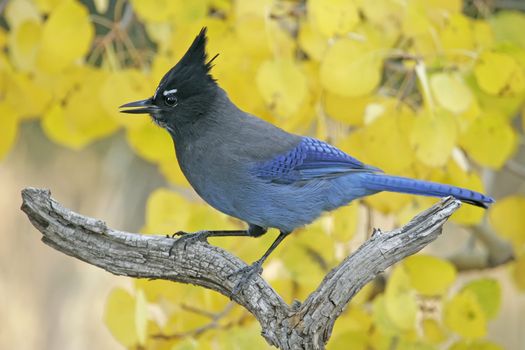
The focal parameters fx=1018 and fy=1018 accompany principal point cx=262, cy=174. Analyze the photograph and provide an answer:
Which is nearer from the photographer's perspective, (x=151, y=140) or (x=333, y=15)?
(x=333, y=15)

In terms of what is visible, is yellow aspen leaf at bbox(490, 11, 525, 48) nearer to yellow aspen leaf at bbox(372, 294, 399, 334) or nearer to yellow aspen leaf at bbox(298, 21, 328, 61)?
yellow aspen leaf at bbox(298, 21, 328, 61)

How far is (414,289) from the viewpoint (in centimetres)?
245

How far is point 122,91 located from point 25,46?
29 cm

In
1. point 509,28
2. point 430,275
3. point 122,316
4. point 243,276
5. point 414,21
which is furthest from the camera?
point 509,28

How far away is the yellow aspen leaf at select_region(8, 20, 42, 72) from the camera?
2420 millimetres

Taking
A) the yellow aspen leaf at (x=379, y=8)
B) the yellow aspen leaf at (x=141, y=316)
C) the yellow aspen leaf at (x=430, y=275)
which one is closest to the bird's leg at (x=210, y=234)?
the yellow aspen leaf at (x=141, y=316)

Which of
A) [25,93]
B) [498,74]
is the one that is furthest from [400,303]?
[25,93]

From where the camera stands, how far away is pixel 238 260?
85.5 inches

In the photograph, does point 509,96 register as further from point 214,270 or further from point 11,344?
point 11,344

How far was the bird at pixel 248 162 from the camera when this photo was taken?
2410 mm

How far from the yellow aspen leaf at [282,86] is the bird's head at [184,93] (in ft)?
0.66

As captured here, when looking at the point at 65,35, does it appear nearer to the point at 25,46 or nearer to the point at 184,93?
the point at 25,46

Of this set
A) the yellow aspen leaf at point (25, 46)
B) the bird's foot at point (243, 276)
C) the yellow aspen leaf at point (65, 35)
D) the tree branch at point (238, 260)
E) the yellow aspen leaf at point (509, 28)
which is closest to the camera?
the tree branch at point (238, 260)

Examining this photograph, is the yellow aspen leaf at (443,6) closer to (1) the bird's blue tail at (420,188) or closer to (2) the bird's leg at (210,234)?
(1) the bird's blue tail at (420,188)
